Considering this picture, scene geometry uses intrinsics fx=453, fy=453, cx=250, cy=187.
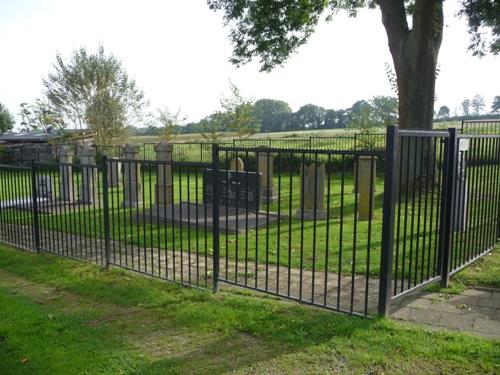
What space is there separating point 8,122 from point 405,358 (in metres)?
63.8

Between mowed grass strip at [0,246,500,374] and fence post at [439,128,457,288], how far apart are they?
146 centimetres

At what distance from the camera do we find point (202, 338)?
13.4 ft

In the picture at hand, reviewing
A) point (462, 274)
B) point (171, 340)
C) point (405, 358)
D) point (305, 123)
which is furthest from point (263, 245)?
point (305, 123)

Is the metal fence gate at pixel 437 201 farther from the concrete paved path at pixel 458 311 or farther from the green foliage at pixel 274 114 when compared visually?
the green foliage at pixel 274 114

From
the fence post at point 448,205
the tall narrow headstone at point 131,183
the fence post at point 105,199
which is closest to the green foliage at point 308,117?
the tall narrow headstone at point 131,183

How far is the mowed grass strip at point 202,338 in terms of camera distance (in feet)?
11.5

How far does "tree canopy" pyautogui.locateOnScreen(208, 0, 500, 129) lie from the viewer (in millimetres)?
13242

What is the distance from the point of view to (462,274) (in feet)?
18.7

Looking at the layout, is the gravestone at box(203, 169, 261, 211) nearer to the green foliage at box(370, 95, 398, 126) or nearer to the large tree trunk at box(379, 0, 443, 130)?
the large tree trunk at box(379, 0, 443, 130)

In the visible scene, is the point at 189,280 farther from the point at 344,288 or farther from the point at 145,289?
the point at 344,288

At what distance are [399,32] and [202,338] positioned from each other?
12.5 meters

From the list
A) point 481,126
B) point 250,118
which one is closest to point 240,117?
point 250,118

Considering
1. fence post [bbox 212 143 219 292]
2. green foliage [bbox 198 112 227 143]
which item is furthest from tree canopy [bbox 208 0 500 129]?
green foliage [bbox 198 112 227 143]

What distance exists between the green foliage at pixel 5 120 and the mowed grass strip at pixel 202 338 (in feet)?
194
